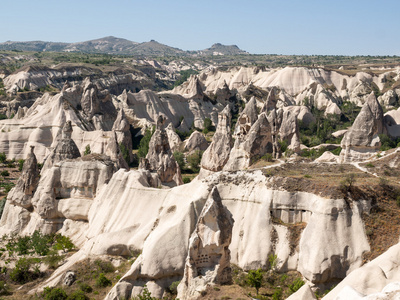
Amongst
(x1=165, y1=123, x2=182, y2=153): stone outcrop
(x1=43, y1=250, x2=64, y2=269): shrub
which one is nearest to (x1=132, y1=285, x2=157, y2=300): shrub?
(x1=43, y1=250, x2=64, y2=269): shrub

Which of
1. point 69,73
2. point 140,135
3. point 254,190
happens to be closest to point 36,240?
point 254,190

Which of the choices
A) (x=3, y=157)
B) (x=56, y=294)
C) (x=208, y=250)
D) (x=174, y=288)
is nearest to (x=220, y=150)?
(x=174, y=288)

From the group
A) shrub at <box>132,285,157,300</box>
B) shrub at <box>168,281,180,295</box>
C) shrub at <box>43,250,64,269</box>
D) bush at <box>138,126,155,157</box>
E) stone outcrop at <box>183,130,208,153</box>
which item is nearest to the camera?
shrub at <box>132,285,157,300</box>

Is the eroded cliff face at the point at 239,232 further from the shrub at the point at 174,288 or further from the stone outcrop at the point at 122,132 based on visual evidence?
the stone outcrop at the point at 122,132

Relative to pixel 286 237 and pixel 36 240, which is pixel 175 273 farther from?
pixel 36 240

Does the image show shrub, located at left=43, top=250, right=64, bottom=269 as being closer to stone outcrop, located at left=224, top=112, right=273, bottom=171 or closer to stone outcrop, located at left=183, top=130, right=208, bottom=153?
stone outcrop, located at left=224, top=112, right=273, bottom=171

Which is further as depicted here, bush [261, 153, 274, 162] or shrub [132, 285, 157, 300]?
bush [261, 153, 274, 162]
